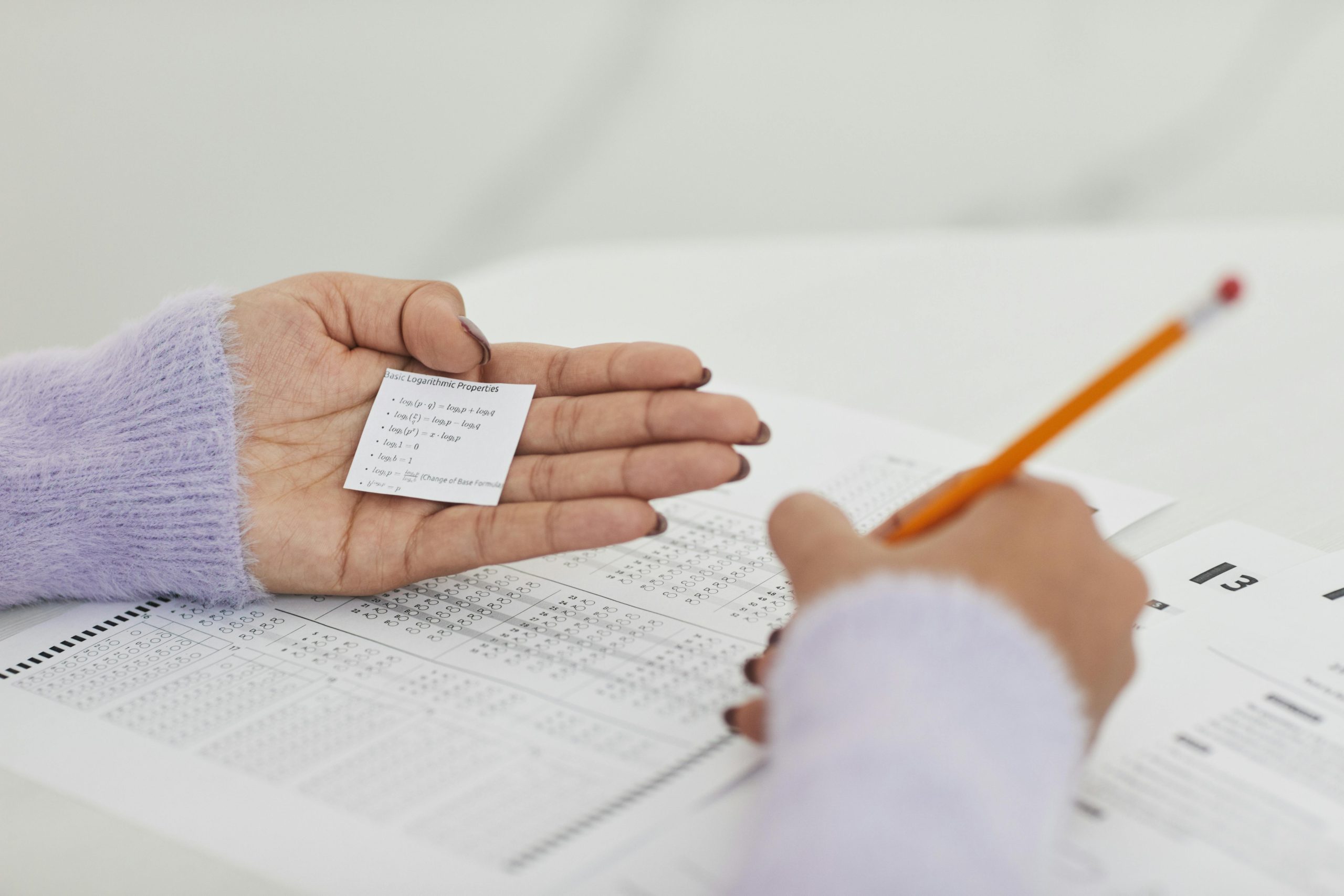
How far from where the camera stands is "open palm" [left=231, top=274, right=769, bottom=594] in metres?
0.64

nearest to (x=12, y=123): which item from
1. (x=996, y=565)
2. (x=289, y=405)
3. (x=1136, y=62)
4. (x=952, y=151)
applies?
(x=289, y=405)

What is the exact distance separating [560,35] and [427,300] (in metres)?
1.24

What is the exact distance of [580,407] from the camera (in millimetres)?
689

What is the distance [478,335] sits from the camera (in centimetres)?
71

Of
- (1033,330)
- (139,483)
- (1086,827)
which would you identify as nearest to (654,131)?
(1033,330)

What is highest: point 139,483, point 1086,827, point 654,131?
point 654,131

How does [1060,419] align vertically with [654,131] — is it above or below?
below

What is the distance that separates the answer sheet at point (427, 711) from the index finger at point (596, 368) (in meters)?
0.12

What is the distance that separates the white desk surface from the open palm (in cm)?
33

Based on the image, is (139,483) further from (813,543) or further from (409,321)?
(813,543)

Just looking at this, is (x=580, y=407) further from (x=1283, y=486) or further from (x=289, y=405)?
(x=1283, y=486)

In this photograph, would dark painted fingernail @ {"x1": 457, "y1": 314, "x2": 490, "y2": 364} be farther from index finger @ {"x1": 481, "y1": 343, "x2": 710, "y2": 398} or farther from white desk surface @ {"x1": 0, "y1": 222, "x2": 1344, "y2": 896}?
white desk surface @ {"x1": 0, "y1": 222, "x2": 1344, "y2": 896}

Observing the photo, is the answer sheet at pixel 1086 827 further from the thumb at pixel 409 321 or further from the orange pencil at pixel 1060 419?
the thumb at pixel 409 321

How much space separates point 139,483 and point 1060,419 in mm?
533
